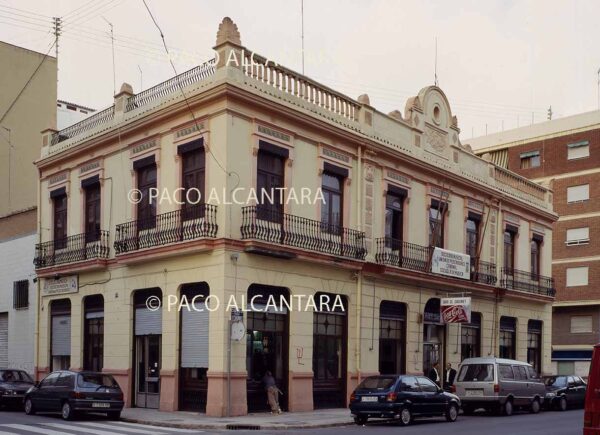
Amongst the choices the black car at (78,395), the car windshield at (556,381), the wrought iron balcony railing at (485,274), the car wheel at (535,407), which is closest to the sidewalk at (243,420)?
the black car at (78,395)

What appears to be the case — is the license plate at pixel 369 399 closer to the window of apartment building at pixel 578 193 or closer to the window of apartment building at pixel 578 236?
the window of apartment building at pixel 578 236

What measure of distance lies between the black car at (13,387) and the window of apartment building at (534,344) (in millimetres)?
22872

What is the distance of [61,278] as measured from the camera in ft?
96.4

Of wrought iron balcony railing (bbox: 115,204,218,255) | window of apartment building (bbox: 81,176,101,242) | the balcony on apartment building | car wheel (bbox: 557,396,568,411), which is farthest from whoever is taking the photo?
car wheel (bbox: 557,396,568,411)

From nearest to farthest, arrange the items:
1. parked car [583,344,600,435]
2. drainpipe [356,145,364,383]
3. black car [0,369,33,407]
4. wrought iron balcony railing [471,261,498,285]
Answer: parked car [583,344,600,435] < black car [0,369,33,407] < drainpipe [356,145,364,383] < wrought iron balcony railing [471,261,498,285]

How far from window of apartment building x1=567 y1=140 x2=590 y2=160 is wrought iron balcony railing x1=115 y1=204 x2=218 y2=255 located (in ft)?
117

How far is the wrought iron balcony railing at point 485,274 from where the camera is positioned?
32750 mm

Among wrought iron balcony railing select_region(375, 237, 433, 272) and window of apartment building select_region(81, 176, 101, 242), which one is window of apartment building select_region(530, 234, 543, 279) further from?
window of apartment building select_region(81, 176, 101, 242)

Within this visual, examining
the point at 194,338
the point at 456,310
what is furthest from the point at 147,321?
the point at 456,310

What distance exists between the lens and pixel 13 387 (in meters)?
24.7

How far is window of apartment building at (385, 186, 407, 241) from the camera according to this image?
28.7 meters

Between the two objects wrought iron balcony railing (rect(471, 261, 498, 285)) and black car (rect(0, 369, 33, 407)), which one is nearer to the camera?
black car (rect(0, 369, 33, 407))

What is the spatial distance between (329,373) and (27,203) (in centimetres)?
1888

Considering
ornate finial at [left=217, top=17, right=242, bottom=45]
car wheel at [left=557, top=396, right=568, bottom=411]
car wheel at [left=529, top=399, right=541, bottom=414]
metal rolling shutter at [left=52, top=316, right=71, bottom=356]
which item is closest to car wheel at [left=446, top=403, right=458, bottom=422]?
car wheel at [left=529, top=399, right=541, bottom=414]
